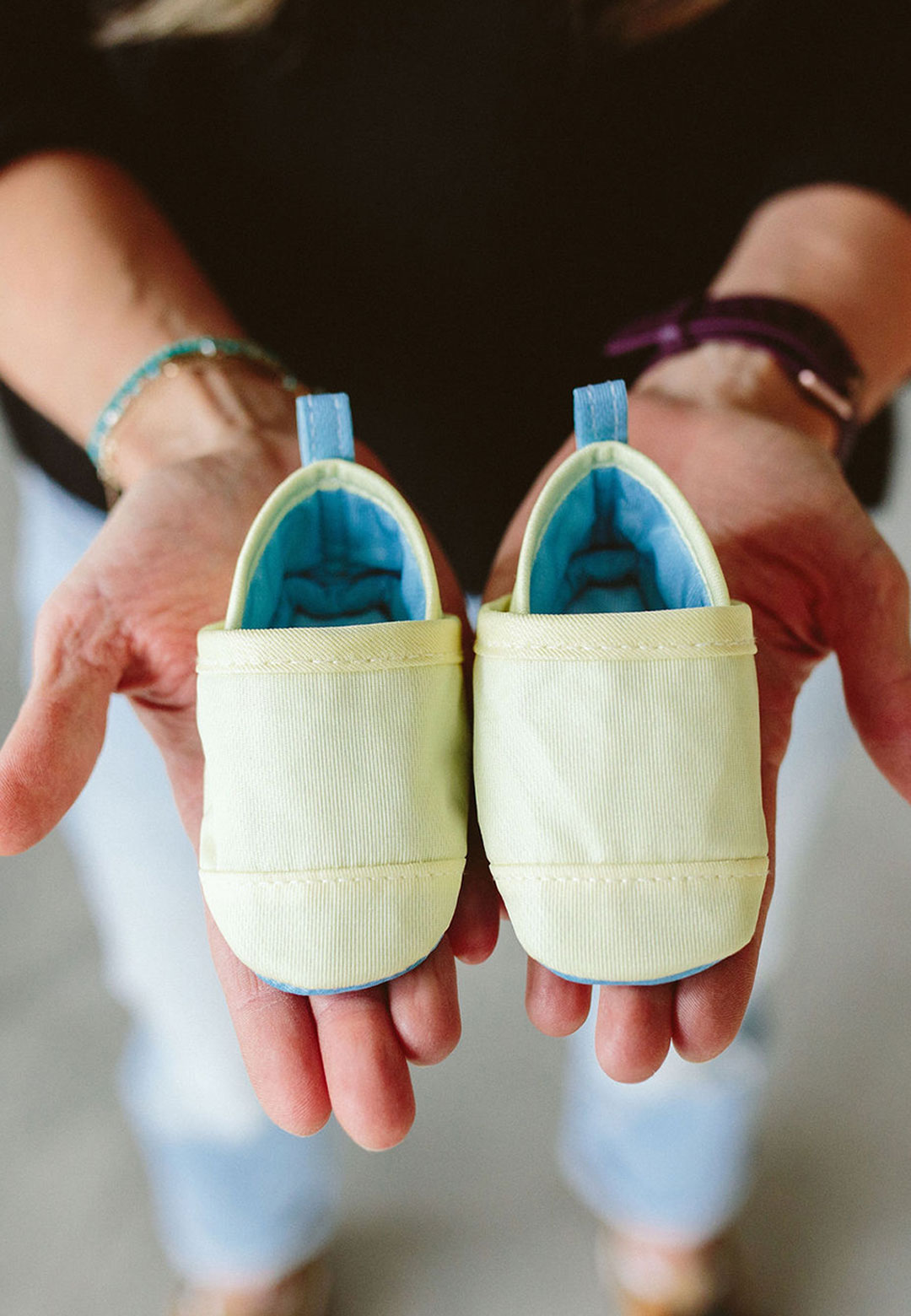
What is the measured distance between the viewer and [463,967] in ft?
4.73

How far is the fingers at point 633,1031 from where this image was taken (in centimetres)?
64

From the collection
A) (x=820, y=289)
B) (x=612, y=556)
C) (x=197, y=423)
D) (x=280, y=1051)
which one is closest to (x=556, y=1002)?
(x=280, y=1051)

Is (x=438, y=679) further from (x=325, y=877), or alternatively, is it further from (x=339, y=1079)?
(x=339, y=1079)

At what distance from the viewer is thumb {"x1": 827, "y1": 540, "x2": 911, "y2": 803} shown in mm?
722

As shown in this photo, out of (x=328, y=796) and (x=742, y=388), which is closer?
(x=328, y=796)

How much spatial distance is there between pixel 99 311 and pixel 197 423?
0.13 meters

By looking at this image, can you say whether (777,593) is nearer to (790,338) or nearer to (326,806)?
(790,338)

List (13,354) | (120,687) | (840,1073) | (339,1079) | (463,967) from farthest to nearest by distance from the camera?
1. (463,967)
2. (840,1073)
3. (13,354)
4. (120,687)
5. (339,1079)

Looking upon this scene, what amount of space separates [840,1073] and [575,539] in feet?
3.05

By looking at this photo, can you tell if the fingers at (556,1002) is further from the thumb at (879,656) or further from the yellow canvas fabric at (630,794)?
the thumb at (879,656)

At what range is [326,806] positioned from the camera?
0.64m

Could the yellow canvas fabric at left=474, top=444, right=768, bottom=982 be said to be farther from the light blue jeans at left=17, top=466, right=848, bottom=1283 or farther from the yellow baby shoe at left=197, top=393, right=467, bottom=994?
the light blue jeans at left=17, top=466, right=848, bottom=1283

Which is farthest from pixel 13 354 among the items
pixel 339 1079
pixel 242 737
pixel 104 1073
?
pixel 104 1073

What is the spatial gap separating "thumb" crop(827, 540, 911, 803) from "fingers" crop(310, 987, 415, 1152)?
0.38m
